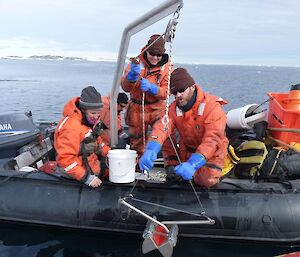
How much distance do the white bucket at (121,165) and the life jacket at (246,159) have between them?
3.66ft

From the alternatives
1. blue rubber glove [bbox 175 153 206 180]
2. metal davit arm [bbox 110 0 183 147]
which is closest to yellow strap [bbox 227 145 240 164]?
blue rubber glove [bbox 175 153 206 180]

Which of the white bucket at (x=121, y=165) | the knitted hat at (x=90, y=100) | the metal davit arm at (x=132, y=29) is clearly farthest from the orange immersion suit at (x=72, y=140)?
the metal davit arm at (x=132, y=29)

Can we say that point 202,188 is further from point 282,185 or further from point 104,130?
point 104,130

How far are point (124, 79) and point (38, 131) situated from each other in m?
1.88

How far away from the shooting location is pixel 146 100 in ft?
17.8

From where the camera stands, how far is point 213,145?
4047 millimetres

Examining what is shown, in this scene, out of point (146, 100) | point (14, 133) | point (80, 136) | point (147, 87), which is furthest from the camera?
point (14, 133)

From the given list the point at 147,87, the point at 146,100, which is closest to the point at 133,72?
the point at 147,87

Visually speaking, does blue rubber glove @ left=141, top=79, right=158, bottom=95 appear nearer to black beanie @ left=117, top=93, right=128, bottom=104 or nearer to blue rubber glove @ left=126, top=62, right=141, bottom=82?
blue rubber glove @ left=126, top=62, right=141, bottom=82

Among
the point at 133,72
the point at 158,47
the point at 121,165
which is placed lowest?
the point at 121,165

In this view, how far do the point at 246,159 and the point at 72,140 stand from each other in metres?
2.09

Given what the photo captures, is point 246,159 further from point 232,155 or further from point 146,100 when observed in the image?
point 146,100

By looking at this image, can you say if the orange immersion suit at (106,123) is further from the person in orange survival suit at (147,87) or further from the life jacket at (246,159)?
the life jacket at (246,159)

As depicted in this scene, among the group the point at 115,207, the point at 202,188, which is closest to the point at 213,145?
the point at 202,188
